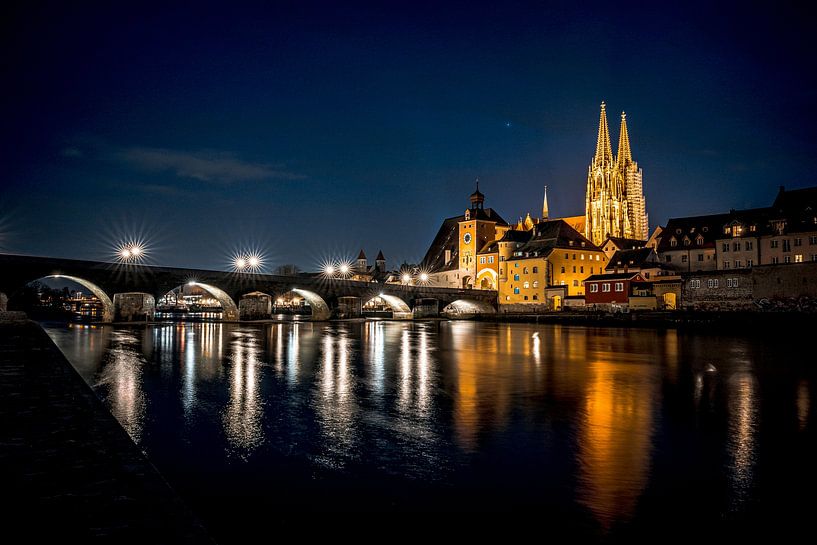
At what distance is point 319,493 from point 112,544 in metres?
4.61

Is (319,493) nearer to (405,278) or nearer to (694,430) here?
(694,430)

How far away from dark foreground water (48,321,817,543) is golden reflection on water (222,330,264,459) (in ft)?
0.25

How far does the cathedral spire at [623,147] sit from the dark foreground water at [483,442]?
120011 millimetres

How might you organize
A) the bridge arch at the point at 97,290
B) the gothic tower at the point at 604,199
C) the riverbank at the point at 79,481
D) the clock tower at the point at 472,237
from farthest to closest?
the gothic tower at the point at 604,199, the clock tower at the point at 472,237, the bridge arch at the point at 97,290, the riverbank at the point at 79,481

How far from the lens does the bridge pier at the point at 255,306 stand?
6901 cm

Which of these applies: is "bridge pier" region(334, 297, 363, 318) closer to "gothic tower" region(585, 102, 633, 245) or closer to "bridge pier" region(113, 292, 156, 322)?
"bridge pier" region(113, 292, 156, 322)

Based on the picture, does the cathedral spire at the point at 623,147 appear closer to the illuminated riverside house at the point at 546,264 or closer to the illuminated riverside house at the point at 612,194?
the illuminated riverside house at the point at 612,194

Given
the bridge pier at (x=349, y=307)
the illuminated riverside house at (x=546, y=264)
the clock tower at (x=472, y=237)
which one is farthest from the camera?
the clock tower at (x=472, y=237)

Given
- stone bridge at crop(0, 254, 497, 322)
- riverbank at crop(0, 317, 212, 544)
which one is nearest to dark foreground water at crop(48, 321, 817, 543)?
riverbank at crop(0, 317, 212, 544)

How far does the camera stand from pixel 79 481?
5.53 meters

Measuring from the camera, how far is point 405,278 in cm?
12838

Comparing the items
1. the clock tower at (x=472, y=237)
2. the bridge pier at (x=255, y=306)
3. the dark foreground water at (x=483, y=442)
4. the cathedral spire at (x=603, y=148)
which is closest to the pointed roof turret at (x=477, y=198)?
the clock tower at (x=472, y=237)

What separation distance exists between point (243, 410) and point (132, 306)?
49.6 m

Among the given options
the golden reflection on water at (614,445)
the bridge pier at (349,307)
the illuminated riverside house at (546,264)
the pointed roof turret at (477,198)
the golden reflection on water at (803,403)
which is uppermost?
the pointed roof turret at (477,198)
